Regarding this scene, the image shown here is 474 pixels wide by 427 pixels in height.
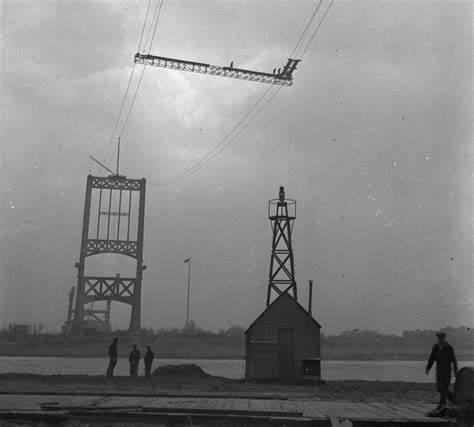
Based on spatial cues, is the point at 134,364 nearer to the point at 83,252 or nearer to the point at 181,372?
the point at 181,372

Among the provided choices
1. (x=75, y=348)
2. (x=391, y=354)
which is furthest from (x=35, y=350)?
(x=391, y=354)

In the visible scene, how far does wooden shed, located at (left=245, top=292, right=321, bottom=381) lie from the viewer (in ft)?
76.0

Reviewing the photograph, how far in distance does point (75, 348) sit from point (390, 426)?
284ft

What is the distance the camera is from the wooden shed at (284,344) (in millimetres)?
23156

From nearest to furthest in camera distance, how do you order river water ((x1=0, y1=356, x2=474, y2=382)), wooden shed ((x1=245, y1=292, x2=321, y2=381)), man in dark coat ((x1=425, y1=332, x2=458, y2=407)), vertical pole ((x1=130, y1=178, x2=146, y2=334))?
man in dark coat ((x1=425, y1=332, x2=458, y2=407)), wooden shed ((x1=245, y1=292, x2=321, y2=381)), river water ((x1=0, y1=356, x2=474, y2=382)), vertical pole ((x1=130, y1=178, x2=146, y2=334))

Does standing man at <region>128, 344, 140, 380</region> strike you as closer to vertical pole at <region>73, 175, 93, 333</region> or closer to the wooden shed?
the wooden shed

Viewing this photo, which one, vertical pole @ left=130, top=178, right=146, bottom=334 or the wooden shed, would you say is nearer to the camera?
the wooden shed

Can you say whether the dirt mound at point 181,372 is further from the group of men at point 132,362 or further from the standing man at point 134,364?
the standing man at point 134,364

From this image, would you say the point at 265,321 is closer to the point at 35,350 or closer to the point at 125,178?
the point at 125,178

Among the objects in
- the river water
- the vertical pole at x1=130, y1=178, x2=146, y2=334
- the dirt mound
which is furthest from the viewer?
the vertical pole at x1=130, y1=178, x2=146, y2=334

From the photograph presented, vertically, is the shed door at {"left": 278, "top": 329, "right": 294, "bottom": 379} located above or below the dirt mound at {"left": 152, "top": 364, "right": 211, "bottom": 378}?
above

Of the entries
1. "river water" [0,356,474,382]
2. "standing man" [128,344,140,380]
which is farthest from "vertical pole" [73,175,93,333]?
"standing man" [128,344,140,380]

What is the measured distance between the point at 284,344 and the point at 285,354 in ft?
1.24

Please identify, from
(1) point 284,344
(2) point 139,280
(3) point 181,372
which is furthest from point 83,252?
(1) point 284,344
